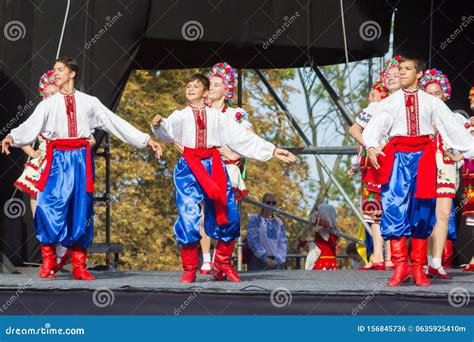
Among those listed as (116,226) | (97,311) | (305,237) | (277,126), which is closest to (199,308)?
(97,311)

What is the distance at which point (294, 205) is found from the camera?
19.1 m

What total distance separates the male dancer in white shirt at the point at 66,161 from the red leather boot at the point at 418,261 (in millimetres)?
1673

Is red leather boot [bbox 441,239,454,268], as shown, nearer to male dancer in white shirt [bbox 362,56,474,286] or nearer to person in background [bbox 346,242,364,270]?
person in background [bbox 346,242,364,270]

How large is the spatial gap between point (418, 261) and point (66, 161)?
2162 millimetres

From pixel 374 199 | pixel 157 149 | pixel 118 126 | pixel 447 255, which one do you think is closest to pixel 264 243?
pixel 374 199

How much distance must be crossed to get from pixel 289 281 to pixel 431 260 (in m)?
1.11

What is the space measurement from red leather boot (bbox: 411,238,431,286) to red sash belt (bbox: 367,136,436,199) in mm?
274

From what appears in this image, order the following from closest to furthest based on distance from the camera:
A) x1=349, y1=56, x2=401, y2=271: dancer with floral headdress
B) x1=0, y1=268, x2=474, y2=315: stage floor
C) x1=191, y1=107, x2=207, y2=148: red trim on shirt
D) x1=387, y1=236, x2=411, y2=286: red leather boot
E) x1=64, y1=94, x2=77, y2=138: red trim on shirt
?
x1=0, y1=268, x2=474, y2=315: stage floor < x1=387, y1=236, x2=411, y2=286: red leather boot < x1=191, y1=107, x2=207, y2=148: red trim on shirt < x1=64, y1=94, x2=77, y2=138: red trim on shirt < x1=349, y1=56, x2=401, y2=271: dancer with floral headdress

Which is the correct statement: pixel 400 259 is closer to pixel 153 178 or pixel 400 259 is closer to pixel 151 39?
pixel 151 39

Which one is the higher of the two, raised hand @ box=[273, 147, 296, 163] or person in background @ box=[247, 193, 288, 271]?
raised hand @ box=[273, 147, 296, 163]

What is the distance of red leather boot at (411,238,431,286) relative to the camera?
18.4 feet

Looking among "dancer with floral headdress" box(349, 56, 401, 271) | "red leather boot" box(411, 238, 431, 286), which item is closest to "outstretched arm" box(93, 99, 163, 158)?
"red leather boot" box(411, 238, 431, 286)

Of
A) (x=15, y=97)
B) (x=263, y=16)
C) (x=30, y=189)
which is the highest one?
(x=263, y=16)
